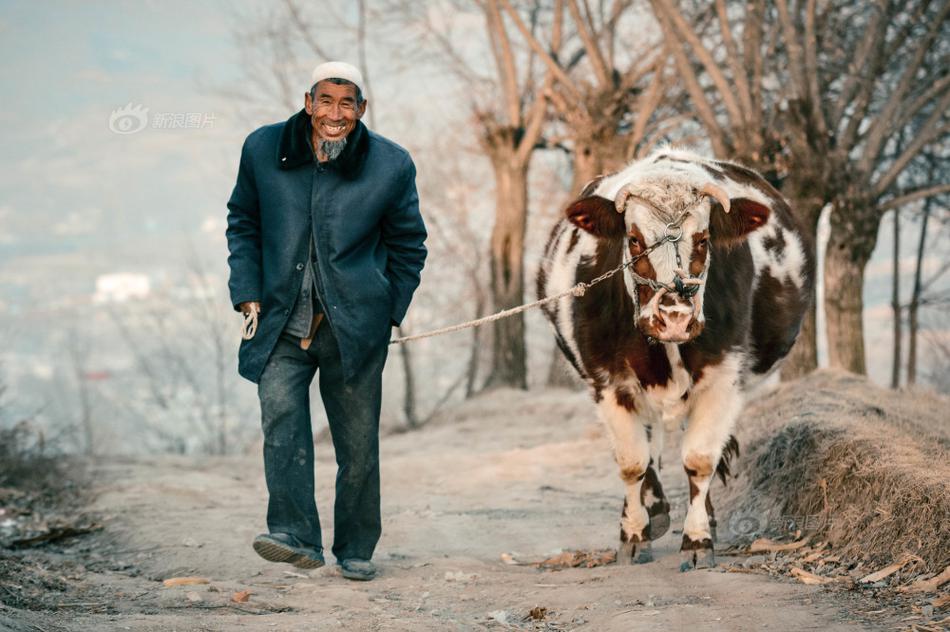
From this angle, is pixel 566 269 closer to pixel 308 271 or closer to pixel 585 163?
pixel 308 271

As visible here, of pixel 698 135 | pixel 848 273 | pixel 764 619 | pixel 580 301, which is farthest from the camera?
pixel 698 135

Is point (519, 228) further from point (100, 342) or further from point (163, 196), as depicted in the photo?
point (163, 196)

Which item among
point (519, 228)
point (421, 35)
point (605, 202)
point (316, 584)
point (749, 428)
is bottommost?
point (316, 584)

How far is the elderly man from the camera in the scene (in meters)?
5.91

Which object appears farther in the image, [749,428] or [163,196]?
[163,196]

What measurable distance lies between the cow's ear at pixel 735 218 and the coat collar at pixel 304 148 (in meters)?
1.93

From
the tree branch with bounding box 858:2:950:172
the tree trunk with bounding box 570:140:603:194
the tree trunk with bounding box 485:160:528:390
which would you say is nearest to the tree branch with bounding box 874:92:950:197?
the tree branch with bounding box 858:2:950:172

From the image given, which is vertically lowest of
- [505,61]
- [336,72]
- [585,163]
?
[336,72]

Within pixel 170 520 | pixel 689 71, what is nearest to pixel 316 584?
pixel 170 520

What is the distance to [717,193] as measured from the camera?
600cm

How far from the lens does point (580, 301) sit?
674 centimetres

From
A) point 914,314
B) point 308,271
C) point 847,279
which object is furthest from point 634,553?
point 914,314

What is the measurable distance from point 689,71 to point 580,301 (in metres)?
9.01

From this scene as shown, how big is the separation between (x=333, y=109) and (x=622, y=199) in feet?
5.26
